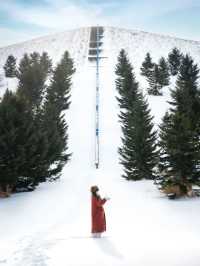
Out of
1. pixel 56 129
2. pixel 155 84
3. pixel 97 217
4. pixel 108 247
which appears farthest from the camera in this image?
pixel 155 84

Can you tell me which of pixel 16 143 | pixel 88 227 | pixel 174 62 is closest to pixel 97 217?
pixel 88 227

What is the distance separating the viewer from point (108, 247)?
10.0 metres

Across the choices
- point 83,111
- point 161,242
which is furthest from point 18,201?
point 83,111

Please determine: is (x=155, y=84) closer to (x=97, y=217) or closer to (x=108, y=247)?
(x=97, y=217)

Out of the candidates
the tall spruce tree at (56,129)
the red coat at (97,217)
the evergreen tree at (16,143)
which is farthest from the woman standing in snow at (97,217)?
the tall spruce tree at (56,129)

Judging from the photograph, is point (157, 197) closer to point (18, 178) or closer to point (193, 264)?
point (18, 178)

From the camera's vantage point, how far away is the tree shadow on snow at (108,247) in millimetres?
9378

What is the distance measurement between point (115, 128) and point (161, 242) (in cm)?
3767

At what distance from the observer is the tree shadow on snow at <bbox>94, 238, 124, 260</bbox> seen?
938cm

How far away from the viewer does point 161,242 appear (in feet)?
33.7

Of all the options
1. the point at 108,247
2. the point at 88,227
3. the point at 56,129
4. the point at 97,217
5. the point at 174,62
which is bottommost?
the point at 108,247

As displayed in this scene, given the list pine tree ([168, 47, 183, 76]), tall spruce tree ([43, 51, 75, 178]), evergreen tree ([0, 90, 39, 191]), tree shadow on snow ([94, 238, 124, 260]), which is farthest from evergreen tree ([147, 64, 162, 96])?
tree shadow on snow ([94, 238, 124, 260])

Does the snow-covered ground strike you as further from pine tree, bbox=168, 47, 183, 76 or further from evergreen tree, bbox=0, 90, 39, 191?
pine tree, bbox=168, 47, 183, 76

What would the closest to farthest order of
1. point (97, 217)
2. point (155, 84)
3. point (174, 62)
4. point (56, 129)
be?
point (97, 217) < point (56, 129) < point (155, 84) < point (174, 62)
